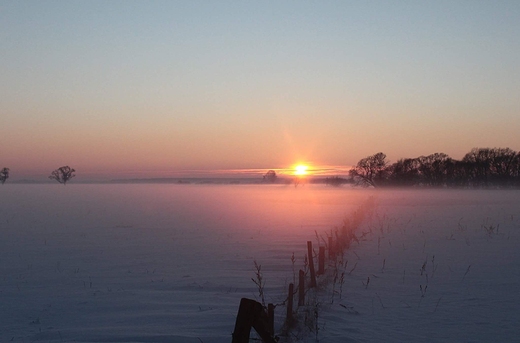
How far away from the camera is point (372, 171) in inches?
3996

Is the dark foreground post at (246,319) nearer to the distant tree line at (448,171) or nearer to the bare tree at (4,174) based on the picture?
the distant tree line at (448,171)

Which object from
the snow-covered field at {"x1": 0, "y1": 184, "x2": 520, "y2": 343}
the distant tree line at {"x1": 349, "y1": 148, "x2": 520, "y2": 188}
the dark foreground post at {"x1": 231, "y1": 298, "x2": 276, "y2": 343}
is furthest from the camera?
the distant tree line at {"x1": 349, "y1": 148, "x2": 520, "y2": 188}

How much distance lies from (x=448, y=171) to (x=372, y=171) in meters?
18.3

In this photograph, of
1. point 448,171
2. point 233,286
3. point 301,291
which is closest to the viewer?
point 301,291

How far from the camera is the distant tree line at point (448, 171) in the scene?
82438 millimetres

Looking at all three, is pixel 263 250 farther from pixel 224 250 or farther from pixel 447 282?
pixel 447 282

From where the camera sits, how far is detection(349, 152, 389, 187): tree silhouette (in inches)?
3927

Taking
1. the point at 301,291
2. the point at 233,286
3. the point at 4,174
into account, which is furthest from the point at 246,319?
the point at 4,174

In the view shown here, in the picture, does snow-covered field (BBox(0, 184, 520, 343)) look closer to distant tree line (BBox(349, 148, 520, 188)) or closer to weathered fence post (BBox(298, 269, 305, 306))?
weathered fence post (BBox(298, 269, 305, 306))

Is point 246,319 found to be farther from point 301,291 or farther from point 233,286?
point 233,286

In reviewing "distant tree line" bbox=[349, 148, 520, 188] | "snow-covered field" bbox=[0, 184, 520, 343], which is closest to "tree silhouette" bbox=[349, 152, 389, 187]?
"distant tree line" bbox=[349, 148, 520, 188]

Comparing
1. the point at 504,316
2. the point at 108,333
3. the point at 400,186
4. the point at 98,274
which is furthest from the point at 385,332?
the point at 400,186

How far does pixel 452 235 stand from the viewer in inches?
647

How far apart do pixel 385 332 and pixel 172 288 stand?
4718 mm
